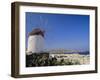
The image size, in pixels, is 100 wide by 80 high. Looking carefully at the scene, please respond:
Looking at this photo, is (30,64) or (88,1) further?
(88,1)

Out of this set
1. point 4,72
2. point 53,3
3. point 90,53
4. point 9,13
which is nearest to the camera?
point 4,72

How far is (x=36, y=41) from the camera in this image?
1946mm

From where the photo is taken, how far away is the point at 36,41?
1.95 m

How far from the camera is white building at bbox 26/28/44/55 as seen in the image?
1.92 m

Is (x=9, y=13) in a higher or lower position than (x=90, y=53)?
higher

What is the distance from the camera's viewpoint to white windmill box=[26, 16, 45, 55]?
6.30 feet

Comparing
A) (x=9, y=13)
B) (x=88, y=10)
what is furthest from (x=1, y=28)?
(x=88, y=10)

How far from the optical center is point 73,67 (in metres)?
2.07

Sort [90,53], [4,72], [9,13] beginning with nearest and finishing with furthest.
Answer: [4,72], [9,13], [90,53]

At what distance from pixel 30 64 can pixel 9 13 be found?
0.43 metres

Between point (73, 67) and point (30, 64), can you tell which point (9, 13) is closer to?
point (30, 64)

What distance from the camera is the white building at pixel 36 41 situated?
1919 millimetres

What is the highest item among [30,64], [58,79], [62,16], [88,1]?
[88,1]

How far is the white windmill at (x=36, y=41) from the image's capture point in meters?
1.92
